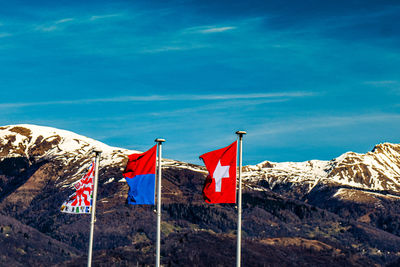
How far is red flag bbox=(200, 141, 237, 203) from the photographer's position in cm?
6731

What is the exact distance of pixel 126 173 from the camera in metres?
70.8

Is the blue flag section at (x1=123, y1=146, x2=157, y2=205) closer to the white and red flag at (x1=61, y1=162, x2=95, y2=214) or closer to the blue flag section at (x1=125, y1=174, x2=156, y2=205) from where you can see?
the blue flag section at (x1=125, y1=174, x2=156, y2=205)

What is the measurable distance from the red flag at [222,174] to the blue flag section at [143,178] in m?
5.79

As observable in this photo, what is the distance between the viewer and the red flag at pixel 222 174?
67312 mm

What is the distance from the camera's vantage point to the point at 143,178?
69688mm

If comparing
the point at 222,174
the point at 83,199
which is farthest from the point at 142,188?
the point at 83,199

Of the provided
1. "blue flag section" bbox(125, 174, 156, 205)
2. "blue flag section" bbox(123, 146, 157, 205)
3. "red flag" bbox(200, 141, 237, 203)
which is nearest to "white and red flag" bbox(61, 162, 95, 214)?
"blue flag section" bbox(123, 146, 157, 205)

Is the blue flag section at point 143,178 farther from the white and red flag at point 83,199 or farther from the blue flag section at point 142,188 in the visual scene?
the white and red flag at point 83,199

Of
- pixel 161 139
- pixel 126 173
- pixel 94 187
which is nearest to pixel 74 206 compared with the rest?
pixel 94 187

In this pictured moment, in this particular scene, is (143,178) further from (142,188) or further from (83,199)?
(83,199)

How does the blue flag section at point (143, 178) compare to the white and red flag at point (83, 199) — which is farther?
the white and red flag at point (83, 199)

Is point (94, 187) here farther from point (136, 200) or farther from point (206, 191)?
point (206, 191)

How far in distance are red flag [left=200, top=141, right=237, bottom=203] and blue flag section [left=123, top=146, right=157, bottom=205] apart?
228 inches

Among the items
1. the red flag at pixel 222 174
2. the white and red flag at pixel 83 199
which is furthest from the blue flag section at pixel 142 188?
the white and red flag at pixel 83 199
